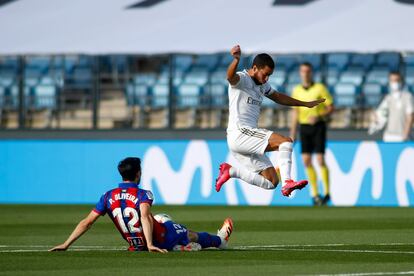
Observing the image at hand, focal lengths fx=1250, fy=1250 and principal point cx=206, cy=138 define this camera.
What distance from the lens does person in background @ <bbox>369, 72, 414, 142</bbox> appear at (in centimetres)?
2178

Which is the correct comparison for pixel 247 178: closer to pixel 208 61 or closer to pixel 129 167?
pixel 129 167

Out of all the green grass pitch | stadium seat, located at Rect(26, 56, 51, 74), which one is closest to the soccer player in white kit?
the green grass pitch

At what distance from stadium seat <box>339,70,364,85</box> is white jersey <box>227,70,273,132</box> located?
1129 centimetres

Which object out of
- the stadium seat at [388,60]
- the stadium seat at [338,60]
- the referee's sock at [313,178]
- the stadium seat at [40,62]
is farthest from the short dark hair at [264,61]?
the stadium seat at [40,62]

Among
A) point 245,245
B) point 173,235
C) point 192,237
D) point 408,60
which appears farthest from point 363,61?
point 173,235

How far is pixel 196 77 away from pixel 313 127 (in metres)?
5.91

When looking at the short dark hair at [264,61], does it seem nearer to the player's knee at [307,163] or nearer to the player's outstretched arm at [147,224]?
the player's outstretched arm at [147,224]

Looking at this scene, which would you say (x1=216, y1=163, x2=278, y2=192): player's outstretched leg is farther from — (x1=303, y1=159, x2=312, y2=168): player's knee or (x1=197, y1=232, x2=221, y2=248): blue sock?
(x1=303, y1=159, x2=312, y2=168): player's knee

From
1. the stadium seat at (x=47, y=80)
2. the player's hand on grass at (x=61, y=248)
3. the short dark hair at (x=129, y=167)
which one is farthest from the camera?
the stadium seat at (x=47, y=80)

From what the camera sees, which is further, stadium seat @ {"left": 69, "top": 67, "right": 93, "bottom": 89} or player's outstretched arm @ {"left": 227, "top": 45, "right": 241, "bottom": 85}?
stadium seat @ {"left": 69, "top": 67, "right": 93, "bottom": 89}

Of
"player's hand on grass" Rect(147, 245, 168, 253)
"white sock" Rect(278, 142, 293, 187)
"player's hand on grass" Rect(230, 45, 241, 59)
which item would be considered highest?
"player's hand on grass" Rect(230, 45, 241, 59)

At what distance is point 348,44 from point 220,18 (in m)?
2.50

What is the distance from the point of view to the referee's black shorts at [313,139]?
Answer: 20.7 meters

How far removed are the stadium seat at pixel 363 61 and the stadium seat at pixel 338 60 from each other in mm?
125
